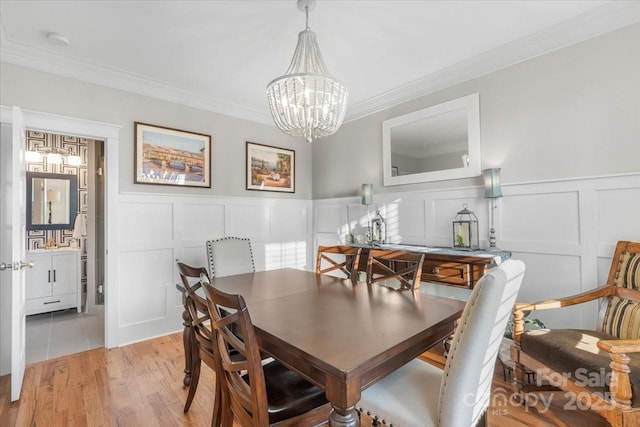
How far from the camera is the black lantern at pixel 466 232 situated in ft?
9.23

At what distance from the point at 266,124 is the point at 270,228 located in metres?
1.48

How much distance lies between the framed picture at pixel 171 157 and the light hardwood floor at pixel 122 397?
177 cm

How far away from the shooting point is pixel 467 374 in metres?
0.98

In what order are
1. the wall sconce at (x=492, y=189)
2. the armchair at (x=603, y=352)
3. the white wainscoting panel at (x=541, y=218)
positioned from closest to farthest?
the armchair at (x=603, y=352)
the white wainscoting panel at (x=541, y=218)
the wall sconce at (x=492, y=189)

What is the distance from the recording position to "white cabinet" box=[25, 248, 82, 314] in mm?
3764

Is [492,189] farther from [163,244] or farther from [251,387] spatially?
[163,244]

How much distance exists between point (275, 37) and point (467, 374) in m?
2.60

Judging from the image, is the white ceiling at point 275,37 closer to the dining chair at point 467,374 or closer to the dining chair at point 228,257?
the dining chair at point 228,257

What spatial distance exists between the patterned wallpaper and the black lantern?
474cm

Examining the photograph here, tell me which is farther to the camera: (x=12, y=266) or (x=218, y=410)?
(x=12, y=266)

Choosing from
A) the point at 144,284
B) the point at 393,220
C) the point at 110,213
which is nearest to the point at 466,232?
the point at 393,220

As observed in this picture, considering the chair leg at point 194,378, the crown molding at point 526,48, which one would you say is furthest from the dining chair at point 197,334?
the crown molding at point 526,48

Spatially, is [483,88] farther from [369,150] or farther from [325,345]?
[325,345]

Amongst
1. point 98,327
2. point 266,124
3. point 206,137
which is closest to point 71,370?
point 98,327
